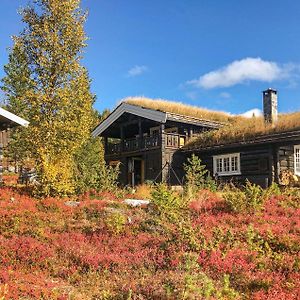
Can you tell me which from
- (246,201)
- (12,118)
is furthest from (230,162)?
(12,118)

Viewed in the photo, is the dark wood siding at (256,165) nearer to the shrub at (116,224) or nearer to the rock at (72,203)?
the rock at (72,203)

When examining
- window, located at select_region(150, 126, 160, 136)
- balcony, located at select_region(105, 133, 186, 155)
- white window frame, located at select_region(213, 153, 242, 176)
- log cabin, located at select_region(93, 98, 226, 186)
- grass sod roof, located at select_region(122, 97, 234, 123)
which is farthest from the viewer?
window, located at select_region(150, 126, 160, 136)

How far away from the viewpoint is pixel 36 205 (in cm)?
1595

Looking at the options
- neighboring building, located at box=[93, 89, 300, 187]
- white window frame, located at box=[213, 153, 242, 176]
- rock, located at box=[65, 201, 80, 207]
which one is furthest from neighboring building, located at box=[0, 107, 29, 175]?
white window frame, located at box=[213, 153, 242, 176]

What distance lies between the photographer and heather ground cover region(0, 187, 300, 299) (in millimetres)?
8250

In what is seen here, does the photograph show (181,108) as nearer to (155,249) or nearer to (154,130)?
(154,130)

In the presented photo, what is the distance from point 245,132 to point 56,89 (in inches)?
487

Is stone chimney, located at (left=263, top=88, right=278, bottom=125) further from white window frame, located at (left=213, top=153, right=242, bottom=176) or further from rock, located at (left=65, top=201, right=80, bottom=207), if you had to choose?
rock, located at (left=65, top=201, right=80, bottom=207)

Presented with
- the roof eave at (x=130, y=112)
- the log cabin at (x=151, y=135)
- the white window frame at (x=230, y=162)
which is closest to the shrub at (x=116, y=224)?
the white window frame at (x=230, y=162)

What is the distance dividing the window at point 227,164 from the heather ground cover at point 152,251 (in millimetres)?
10786

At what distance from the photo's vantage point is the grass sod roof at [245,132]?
2409 centimetres

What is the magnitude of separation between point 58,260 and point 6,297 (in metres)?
2.64

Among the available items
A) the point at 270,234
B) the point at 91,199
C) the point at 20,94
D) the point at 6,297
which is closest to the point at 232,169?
the point at 91,199

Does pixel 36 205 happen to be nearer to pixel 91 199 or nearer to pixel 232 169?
pixel 91 199
